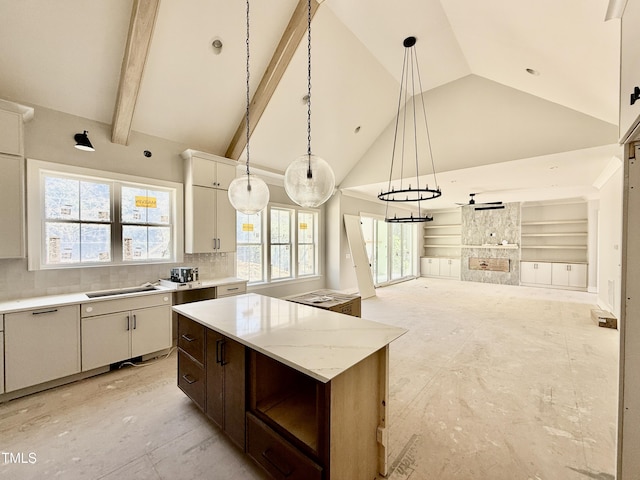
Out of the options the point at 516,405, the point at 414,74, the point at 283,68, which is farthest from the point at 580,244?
the point at 283,68

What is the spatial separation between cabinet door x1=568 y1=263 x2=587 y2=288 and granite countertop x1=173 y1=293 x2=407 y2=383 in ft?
29.8

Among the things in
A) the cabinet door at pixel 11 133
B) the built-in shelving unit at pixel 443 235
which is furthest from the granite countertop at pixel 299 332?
the built-in shelving unit at pixel 443 235

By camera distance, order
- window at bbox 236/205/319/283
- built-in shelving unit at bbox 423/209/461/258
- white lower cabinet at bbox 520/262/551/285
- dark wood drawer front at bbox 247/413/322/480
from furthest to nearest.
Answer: built-in shelving unit at bbox 423/209/461/258
white lower cabinet at bbox 520/262/551/285
window at bbox 236/205/319/283
dark wood drawer front at bbox 247/413/322/480

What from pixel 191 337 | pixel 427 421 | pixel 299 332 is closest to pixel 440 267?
pixel 427 421

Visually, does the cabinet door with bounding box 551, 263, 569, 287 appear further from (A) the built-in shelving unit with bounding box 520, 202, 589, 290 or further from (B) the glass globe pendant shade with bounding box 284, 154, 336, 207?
(B) the glass globe pendant shade with bounding box 284, 154, 336, 207

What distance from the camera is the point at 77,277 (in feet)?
10.7

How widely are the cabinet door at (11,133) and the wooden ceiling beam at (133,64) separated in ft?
2.88

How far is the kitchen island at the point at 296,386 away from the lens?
1.33 metres

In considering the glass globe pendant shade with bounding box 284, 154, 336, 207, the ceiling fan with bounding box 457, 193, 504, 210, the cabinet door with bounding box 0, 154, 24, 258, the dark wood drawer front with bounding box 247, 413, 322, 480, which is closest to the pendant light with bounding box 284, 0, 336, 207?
the glass globe pendant shade with bounding box 284, 154, 336, 207

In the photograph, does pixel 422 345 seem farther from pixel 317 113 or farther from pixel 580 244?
pixel 580 244

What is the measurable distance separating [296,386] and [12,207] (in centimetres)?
328

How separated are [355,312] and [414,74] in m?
4.25

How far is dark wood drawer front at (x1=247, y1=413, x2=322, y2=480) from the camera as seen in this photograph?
1332 mm

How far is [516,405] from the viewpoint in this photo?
2.45m
